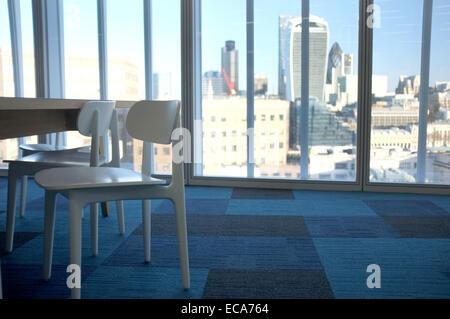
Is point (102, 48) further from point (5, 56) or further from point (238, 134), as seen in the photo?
point (238, 134)

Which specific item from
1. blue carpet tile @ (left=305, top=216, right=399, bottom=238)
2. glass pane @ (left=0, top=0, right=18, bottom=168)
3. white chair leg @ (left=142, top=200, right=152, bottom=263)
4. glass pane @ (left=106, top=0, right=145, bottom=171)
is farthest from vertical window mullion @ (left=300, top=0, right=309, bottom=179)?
glass pane @ (left=0, top=0, right=18, bottom=168)

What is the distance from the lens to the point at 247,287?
1887 millimetres

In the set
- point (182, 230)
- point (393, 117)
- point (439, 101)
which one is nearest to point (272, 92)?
point (393, 117)

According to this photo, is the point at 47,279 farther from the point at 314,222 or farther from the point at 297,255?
the point at 314,222

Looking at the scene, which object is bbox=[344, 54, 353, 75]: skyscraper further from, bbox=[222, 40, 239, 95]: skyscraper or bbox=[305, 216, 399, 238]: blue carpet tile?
bbox=[305, 216, 399, 238]: blue carpet tile

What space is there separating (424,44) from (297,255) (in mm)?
2350

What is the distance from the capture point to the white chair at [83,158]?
6.46ft

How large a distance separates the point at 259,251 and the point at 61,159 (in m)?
1.12

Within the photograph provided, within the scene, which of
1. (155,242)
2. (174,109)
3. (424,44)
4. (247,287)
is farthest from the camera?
(424,44)

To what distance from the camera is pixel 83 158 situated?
2.43m

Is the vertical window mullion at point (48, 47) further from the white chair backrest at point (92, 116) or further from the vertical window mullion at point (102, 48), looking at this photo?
the white chair backrest at point (92, 116)

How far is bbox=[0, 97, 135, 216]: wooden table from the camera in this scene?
1.34 m

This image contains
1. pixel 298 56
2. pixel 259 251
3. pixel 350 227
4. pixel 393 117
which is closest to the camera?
pixel 259 251
